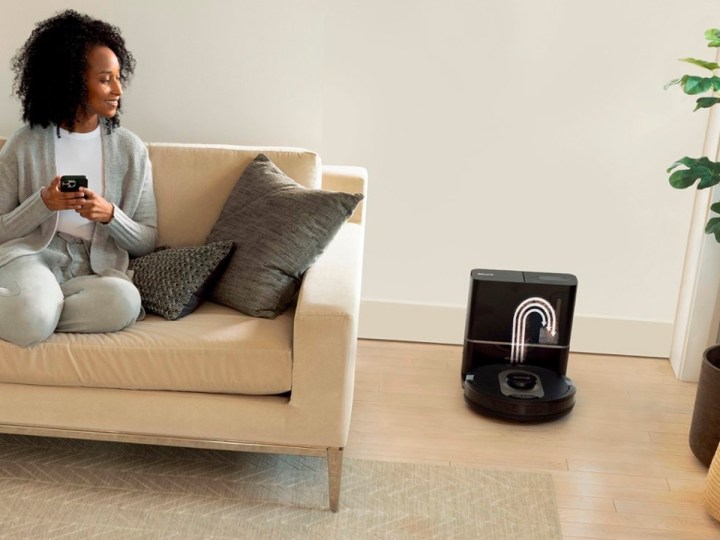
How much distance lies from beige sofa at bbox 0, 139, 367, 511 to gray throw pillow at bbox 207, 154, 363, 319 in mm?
87

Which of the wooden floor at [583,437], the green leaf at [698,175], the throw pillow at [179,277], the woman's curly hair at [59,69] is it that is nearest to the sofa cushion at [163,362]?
the throw pillow at [179,277]

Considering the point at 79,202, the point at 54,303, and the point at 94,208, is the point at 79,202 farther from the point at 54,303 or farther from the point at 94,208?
the point at 54,303

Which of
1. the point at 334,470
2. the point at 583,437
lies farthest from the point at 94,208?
the point at 583,437

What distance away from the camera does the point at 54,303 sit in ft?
7.68

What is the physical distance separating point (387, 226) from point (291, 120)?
A: 0.52m

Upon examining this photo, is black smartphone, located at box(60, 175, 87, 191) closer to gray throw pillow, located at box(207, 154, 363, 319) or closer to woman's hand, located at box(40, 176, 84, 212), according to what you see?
woman's hand, located at box(40, 176, 84, 212)

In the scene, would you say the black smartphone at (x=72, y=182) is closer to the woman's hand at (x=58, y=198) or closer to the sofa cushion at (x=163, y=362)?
the woman's hand at (x=58, y=198)

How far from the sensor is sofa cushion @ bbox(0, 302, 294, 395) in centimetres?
228

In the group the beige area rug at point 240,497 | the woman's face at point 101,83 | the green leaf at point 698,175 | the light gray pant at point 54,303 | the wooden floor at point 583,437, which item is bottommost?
the beige area rug at point 240,497

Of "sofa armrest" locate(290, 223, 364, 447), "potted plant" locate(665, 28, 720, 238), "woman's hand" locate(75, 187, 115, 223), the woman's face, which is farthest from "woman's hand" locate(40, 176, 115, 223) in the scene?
"potted plant" locate(665, 28, 720, 238)

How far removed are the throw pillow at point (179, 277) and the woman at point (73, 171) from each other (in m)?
0.07

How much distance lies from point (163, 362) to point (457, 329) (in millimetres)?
1388

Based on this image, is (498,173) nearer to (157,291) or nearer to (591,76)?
(591,76)

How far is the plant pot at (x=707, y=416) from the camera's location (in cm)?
254
